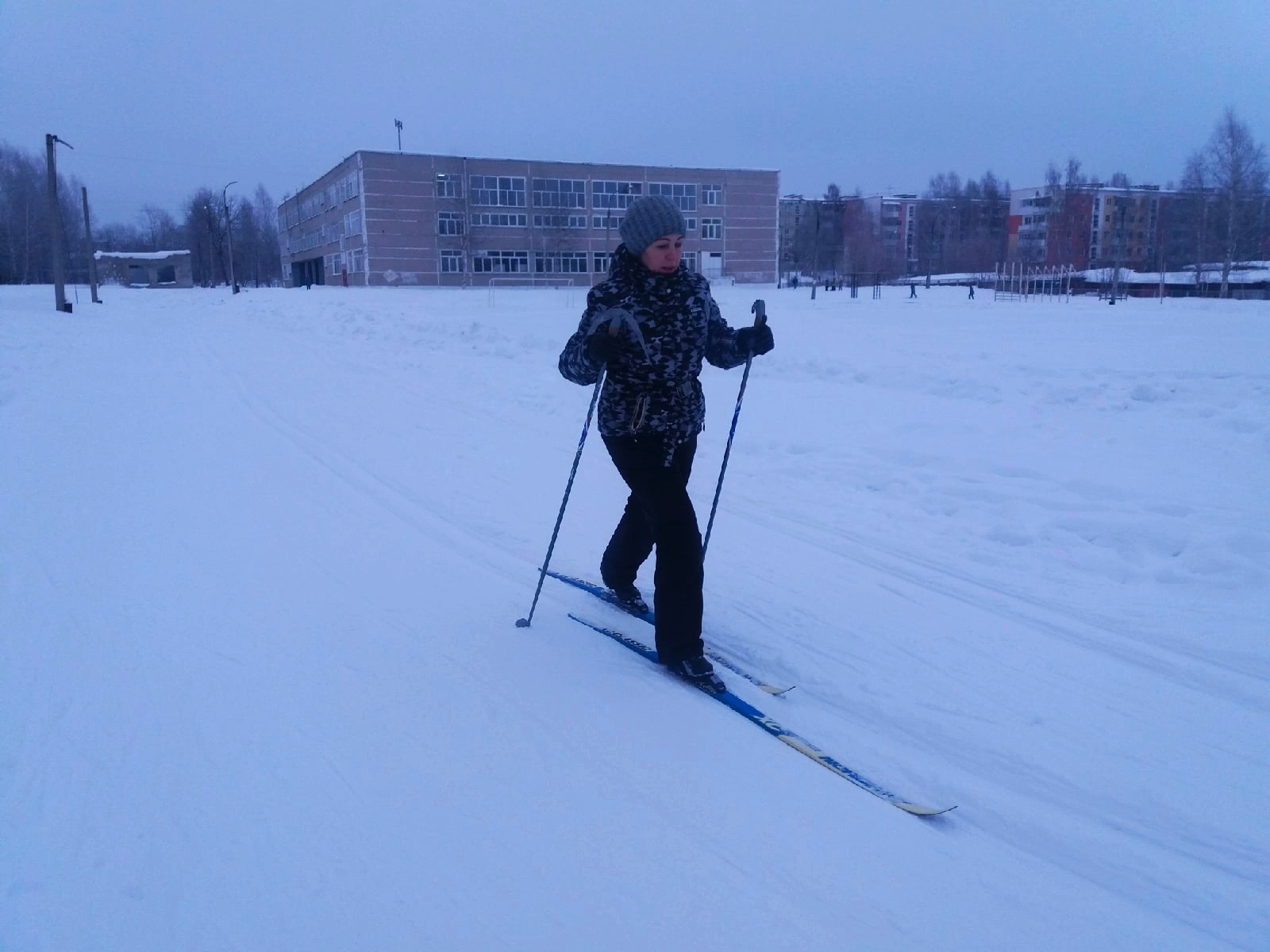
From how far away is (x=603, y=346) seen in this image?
3256mm

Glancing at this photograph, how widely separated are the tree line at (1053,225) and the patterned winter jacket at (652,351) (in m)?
56.0

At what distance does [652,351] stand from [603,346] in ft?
0.78

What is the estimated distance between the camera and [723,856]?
92.6 inches

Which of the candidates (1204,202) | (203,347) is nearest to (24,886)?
(203,347)

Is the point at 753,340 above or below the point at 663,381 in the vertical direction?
above

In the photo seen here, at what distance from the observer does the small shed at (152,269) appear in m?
82.1

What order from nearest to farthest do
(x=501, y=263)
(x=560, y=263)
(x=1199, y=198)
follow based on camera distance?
(x=1199, y=198) → (x=501, y=263) → (x=560, y=263)

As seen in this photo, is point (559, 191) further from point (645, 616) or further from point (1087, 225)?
point (645, 616)

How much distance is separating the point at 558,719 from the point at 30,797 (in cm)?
163

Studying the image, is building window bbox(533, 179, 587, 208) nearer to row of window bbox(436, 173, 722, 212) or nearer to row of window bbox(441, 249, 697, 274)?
row of window bbox(436, 173, 722, 212)

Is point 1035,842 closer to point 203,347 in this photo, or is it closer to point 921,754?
point 921,754

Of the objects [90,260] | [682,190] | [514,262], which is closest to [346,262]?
[514,262]

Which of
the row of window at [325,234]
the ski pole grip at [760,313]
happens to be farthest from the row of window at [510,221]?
the ski pole grip at [760,313]

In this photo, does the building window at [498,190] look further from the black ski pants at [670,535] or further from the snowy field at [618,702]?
the black ski pants at [670,535]
